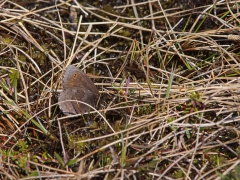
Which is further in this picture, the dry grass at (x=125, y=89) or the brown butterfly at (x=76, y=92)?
the brown butterfly at (x=76, y=92)

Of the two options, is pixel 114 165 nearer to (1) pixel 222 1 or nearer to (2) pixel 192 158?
(2) pixel 192 158

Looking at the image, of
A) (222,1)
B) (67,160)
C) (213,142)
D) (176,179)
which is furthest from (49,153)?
(222,1)

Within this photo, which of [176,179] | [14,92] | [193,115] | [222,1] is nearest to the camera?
[176,179]

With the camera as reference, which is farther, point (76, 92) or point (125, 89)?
point (125, 89)

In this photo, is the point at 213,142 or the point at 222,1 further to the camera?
the point at 222,1

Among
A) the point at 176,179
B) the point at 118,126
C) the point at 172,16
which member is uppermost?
the point at 172,16

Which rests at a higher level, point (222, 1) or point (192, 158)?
point (222, 1)

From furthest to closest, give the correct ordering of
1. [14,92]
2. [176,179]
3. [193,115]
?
[14,92] → [193,115] → [176,179]

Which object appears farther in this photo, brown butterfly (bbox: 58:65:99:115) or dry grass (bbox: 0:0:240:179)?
brown butterfly (bbox: 58:65:99:115)
